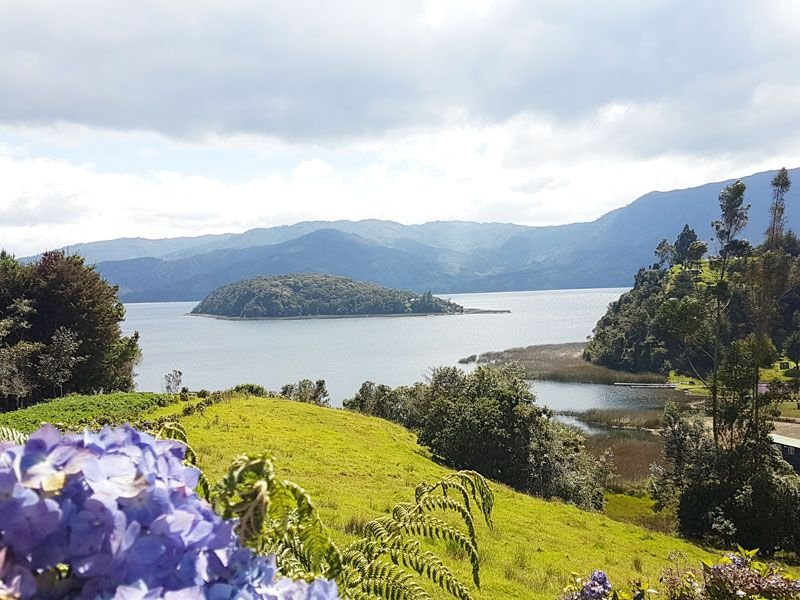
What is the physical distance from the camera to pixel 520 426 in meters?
25.1

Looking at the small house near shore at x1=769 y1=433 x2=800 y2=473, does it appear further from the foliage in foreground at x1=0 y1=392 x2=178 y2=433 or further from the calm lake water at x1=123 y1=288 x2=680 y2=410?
the foliage in foreground at x1=0 y1=392 x2=178 y2=433

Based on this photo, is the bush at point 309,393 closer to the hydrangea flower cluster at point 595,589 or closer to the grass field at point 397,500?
the grass field at point 397,500

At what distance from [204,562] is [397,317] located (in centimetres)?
15984

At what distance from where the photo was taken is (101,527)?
0.76 metres

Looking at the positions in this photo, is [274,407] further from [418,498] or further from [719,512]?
[418,498]

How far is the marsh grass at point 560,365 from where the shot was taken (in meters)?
69.6

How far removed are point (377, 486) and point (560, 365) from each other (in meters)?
64.1

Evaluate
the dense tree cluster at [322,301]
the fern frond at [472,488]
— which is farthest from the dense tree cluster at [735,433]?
the dense tree cluster at [322,301]

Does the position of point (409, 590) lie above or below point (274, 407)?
above

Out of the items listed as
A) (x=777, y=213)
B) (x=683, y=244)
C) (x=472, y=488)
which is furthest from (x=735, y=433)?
(x=683, y=244)

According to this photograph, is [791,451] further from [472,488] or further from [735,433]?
[472,488]

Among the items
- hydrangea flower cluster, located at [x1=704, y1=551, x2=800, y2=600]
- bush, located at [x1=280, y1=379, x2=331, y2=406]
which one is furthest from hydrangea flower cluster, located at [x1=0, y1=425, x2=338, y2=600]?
bush, located at [x1=280, y1=379, x2=331, y2=406]

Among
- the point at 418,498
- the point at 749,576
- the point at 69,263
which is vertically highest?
the point at 69,263

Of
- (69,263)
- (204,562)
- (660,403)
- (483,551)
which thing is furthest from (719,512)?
(660,403)
